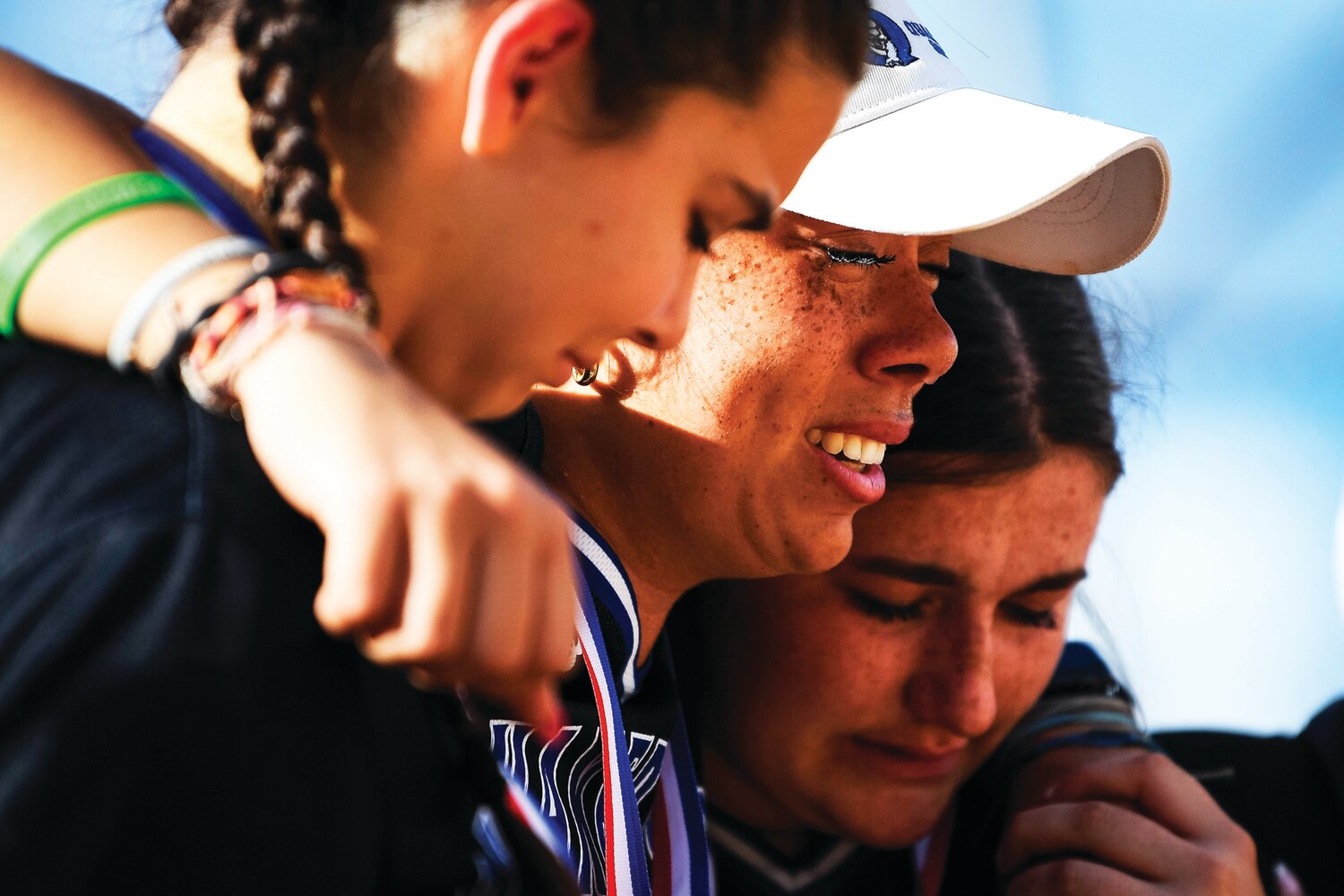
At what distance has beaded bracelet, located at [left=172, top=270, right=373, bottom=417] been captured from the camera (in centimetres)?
58

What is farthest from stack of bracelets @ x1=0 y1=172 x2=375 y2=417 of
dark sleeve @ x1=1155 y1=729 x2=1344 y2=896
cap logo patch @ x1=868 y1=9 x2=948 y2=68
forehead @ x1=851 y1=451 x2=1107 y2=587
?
dark sleeve @ x1=1155 y1=729 x2=1344 y2=896

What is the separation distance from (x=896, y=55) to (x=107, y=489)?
986 mm

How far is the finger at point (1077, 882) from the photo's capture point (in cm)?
138

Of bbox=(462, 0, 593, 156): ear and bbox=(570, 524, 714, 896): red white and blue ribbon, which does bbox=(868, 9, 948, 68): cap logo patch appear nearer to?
bbox=(570, 524, 714, 896): red white and blue ribbon

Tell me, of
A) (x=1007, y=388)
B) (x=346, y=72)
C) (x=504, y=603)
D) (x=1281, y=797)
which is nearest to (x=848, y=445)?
(x=1007, y=388)

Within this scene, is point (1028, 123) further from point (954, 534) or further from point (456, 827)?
point (456, 827)

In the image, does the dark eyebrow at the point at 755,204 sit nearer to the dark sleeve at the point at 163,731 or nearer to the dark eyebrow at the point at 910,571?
the dark sleeve at the point at 163,731

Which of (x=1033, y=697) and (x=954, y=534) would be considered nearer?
(x=954, y=534)

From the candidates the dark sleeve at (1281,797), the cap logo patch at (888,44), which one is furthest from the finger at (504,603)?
the dark sleeve at (1281,797)

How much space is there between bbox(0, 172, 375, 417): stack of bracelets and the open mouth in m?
0.65

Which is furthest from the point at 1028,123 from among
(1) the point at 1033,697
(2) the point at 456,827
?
(2) the point at 456,827

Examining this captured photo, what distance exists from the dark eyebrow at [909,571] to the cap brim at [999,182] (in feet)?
1.12

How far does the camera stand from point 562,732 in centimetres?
118

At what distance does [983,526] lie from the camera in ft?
4.87
